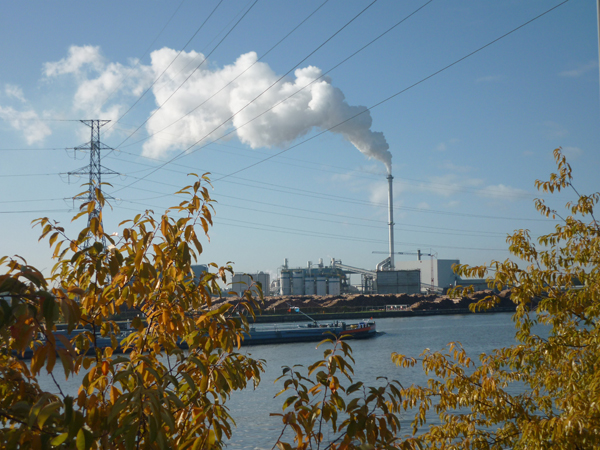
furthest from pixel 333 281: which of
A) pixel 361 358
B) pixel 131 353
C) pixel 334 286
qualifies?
pixel 131 353

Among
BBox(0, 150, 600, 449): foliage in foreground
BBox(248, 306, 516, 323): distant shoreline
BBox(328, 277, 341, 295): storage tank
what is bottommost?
BBox(248, 306, 516, 323): distant shoreline

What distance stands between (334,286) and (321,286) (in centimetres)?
226

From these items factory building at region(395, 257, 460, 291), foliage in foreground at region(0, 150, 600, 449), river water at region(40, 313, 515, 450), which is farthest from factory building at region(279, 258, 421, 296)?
foliage in foreground at region(0, 150, 600, 449)

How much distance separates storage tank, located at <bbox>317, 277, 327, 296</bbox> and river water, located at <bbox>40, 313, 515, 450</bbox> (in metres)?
22.1

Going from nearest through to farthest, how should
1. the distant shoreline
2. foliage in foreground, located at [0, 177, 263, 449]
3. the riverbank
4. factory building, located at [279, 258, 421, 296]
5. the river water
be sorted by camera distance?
foliage in foreground, located at [0, 177, 263, 449]
the river water
the distant shoreline
the riverbank
factory building, located at [279, 258, 421, 296]

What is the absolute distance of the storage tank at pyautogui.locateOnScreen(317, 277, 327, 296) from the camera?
285ft

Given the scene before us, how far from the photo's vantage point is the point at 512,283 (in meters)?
4.89

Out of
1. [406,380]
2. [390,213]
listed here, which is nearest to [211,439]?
[406,380]

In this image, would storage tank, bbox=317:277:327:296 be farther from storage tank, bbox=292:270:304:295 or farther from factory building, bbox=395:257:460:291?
factory building, bbox=395:257:460:291

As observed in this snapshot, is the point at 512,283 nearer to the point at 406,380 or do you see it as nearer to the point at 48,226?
the point at 48,226

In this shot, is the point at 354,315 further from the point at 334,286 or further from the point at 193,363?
the point at 193,363

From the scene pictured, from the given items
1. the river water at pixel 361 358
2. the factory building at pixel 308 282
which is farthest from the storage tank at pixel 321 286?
the river water at pixel 361 358

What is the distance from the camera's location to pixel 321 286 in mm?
87562

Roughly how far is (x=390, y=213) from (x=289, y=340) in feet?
148
